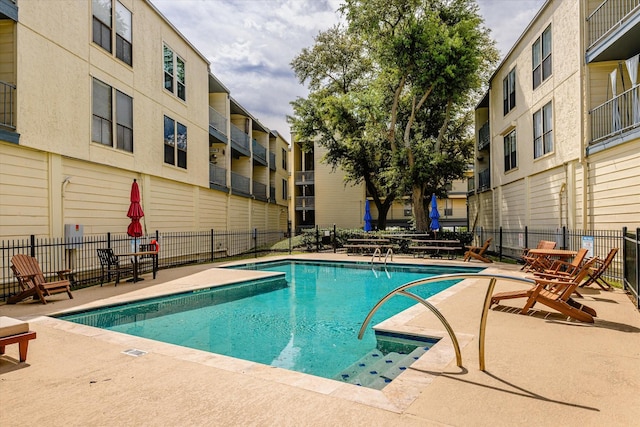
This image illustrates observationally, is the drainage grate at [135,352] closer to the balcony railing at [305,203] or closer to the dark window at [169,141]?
the dark window at [169,141]

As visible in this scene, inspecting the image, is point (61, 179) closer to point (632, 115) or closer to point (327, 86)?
point (632, 115)

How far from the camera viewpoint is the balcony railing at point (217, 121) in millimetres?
22406

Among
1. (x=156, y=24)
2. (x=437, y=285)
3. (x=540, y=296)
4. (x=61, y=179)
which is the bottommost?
(x=437, y=285)

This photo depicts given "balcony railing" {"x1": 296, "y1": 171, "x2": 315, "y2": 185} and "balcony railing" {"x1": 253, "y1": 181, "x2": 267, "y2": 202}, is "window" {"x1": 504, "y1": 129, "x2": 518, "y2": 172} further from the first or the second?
"balcony railing" {"x1": 296, "y1": 171, "x2": 315, "y2": 185}

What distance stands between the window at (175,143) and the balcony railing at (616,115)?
17.0m

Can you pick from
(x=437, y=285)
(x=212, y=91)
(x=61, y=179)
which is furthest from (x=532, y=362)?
(x=212, y=91)

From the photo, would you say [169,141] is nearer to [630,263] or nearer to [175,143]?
[175,143]

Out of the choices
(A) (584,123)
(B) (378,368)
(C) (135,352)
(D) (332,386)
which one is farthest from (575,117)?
(C) (135,352)

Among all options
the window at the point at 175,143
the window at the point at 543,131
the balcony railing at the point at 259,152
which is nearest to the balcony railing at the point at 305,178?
the balcony railing at the point at 259,152

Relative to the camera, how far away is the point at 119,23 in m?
14.0

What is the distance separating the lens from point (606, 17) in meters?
12.1

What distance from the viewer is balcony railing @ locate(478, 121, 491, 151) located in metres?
23.9

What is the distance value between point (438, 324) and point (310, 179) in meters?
30.4

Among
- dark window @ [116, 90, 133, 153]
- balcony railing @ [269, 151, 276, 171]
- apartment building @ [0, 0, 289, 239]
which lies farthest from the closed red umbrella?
balcony railing @ [269, 151, 276, 171]
